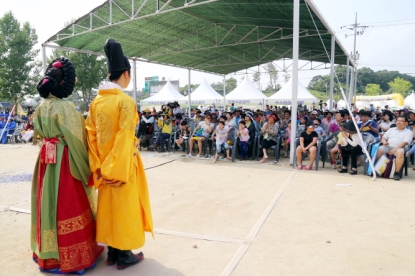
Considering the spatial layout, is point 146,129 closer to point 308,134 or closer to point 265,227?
point 308,134

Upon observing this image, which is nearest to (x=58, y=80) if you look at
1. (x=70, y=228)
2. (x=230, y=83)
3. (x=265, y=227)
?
(x=70, y=228)

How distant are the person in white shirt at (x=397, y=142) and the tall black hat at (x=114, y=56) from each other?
17.3 ft

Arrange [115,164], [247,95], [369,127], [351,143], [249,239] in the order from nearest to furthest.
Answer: [115,164]
[249,239]
[351,143]
[369,127]
[247,95]

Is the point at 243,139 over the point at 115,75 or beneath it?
beneath

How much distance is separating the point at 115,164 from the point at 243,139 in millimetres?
5367

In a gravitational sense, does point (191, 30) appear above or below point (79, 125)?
above

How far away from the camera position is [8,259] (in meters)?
2.51

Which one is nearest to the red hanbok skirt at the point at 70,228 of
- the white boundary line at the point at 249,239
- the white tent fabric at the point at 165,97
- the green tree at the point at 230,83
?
the white boundary line at the point at 249,239

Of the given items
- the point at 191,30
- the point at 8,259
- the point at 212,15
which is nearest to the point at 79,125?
the point at 8,259

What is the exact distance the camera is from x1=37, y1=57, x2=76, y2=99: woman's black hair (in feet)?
7.48

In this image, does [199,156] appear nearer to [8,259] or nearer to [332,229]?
[332,229]

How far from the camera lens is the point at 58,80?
2336mm

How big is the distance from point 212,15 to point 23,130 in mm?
8789

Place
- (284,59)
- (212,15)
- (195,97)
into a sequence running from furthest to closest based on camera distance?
(195,97)
(284,59)
(212,15)
